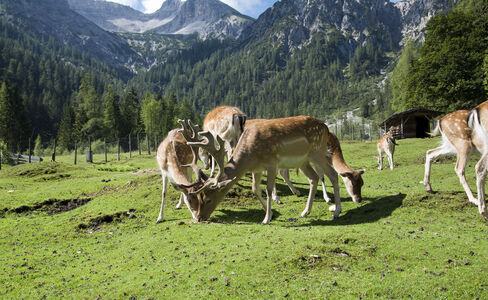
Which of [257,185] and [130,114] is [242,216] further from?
[130,114]

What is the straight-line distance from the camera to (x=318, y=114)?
154875 mm

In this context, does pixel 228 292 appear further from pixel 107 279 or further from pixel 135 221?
pixel 135 221

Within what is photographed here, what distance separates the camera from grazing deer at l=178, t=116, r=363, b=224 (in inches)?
337

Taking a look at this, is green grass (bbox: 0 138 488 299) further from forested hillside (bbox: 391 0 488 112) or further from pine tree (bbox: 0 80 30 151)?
pine tree (bbox: 0 80 30 151)

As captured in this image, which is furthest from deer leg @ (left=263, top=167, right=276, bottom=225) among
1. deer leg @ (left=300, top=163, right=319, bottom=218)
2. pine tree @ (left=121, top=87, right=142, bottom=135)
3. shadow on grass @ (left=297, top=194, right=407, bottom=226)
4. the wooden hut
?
pine tree @ (left=121, top=87, right=142, bottom=135)

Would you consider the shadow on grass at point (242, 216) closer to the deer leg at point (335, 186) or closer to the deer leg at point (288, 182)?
the deer leg at point (335, 186)

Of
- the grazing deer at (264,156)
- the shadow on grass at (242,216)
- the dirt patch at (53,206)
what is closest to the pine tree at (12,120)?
the dirt patch at (53,206)

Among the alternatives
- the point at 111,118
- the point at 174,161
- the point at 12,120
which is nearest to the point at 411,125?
the point at 174,161

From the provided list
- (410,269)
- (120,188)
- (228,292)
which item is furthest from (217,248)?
(120,188)

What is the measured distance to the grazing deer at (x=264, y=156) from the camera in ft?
28.1

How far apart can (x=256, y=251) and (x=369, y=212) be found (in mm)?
4440

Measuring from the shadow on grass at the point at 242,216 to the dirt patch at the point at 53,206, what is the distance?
7.32m

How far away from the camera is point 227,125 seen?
13.1 meters

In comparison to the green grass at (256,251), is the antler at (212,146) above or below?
above
